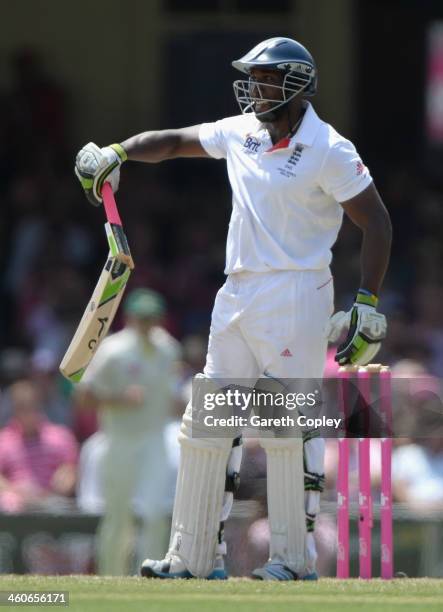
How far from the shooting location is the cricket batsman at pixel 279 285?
6.42 meters

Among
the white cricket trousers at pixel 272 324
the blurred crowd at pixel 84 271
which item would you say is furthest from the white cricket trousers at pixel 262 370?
the blurred crowd at pixel 84 271

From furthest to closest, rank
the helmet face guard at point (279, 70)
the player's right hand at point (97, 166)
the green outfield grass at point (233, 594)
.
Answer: the player's right hand at point (97, 166) → the helmet face guard at point (279, 70) → the green outfield grass at point (233, 594)

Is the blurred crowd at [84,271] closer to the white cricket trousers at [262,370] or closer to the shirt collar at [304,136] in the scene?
the white cricket trousers at [262,370]

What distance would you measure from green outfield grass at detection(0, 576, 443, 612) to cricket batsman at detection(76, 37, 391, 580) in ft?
0.74

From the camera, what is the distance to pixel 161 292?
13.2 meters

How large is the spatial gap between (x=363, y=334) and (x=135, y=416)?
4.48 metres

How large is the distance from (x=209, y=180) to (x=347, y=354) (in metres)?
8.78

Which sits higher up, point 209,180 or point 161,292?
point 209,180

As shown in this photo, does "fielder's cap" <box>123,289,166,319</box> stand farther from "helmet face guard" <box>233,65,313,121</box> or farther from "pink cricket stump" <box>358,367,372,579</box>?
"helmet face guard" <box>233,65,313,121</box>

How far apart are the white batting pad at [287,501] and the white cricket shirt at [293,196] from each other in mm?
720

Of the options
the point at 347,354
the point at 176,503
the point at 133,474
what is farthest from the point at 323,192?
the point at 133,474

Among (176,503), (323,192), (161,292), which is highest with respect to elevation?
(161,292)

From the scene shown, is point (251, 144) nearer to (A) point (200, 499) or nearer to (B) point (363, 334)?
(B) point (363, 334)

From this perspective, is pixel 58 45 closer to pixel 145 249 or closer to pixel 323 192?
pixel 145 249
